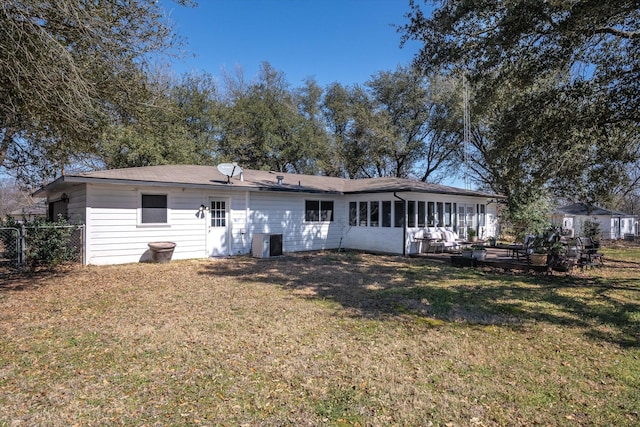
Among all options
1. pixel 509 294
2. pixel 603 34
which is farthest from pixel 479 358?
pixel 603 34

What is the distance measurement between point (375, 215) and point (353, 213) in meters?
1.31

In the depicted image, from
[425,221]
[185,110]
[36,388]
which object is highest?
[185,110]

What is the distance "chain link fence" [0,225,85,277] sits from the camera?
9.12 meters

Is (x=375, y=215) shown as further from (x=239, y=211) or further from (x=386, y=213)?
(x=239, y=211)

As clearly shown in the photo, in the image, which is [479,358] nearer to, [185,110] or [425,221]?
[425,221]

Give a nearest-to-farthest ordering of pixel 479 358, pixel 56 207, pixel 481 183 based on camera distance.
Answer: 1. pixel 479 358
2. pixel 56 207
3. pixel 481 183

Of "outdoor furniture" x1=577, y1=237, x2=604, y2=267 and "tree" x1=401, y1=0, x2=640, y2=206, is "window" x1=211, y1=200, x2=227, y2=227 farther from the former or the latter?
"outdoor furniture" x1=577, y1=237, x2=604, y2=267

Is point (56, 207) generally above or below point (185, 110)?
below

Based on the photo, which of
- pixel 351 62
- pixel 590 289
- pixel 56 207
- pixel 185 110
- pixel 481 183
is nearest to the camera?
pixel 590 289

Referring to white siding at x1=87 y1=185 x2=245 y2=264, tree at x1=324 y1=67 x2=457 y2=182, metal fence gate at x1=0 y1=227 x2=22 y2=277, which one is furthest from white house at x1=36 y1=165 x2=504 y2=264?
tree at x1=324 y1=67 x2=457 y2=182

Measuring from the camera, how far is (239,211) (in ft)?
43.3

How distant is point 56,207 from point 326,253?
10.7 metres

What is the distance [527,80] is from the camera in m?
7.41

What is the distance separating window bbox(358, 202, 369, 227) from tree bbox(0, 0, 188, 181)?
10148 millimetres
